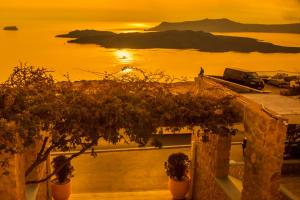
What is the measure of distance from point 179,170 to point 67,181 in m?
2.92

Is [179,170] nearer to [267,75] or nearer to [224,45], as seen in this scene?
[224,45]

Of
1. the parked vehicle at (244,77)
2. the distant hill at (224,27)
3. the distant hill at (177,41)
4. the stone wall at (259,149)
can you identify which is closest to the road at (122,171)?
the parked vehicle at (244,77)

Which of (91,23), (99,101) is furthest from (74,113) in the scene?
(91,23)

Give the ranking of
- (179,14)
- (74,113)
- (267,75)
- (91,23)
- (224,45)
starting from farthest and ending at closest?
(267,75)
(224,45)
(179,14)
(91,23)
(74,113)

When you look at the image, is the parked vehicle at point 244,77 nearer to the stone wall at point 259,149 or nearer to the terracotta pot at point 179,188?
the terracotta pot at point 179,188

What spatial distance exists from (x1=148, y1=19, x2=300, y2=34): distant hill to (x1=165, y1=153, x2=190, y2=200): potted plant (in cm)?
543

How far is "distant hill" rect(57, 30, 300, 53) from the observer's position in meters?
11.0

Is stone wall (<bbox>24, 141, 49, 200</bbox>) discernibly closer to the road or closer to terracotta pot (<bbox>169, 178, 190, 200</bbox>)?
the road

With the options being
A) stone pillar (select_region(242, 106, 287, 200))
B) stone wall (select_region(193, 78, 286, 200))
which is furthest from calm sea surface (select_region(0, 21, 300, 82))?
stone pillar (select_region(242, 106, 287, 200))

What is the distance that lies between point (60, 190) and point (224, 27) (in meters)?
8.69

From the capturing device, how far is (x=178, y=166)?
852 centimetres

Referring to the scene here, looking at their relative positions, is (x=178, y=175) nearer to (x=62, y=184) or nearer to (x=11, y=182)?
(x=62, y=184)

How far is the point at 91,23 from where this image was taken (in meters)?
11.1

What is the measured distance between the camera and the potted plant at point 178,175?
8438 millimetres
